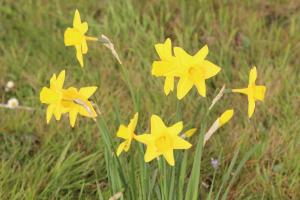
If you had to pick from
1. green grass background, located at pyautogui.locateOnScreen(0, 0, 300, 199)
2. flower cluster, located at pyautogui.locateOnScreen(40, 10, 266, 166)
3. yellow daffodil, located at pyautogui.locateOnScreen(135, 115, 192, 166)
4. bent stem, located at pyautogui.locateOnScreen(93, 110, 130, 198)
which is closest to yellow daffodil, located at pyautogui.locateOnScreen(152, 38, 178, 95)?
flower cluster, located at pyautogui.locateOnScreen(40, 10, 266, 166)

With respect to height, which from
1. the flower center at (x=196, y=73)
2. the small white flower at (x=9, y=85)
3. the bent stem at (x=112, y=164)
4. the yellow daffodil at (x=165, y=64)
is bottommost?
the bent stem at (x=112, y=164)

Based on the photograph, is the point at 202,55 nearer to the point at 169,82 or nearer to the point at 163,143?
the point at 169,82

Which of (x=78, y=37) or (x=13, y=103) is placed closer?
(x=78, y=37)

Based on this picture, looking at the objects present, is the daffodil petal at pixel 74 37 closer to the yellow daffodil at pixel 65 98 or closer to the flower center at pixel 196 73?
the yellow daffodil at pixel 65 98

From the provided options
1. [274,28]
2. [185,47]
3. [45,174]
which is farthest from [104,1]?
[45,174]

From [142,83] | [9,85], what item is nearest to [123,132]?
[142,83]

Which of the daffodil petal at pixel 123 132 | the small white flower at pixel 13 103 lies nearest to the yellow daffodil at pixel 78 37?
the daffodil petal at pixel 123 132
